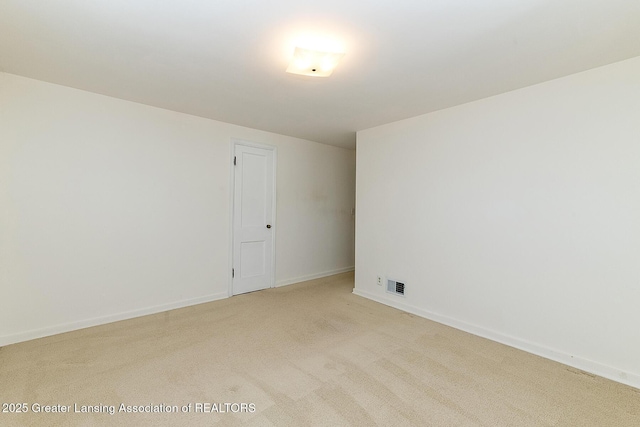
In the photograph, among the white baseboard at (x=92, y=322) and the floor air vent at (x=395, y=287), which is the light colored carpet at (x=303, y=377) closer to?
the white baseboard at (x=92, y=322)

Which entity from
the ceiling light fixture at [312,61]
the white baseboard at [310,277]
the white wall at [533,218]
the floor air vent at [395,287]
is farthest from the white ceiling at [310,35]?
the white baseboard at [310,277]

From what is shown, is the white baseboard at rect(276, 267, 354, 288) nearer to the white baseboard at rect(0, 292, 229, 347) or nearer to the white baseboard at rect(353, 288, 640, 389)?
the white baseboard at rect(0, 292, 229, 347)

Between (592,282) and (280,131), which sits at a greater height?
(280,131)

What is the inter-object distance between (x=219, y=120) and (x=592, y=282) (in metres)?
4.04

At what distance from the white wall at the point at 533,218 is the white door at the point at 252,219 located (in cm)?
178

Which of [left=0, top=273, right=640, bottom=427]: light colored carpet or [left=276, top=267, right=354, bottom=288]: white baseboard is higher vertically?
[left=276, top=267, right=354, bottom=288]: white baseboard

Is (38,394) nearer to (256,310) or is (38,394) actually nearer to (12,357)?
(12,357)

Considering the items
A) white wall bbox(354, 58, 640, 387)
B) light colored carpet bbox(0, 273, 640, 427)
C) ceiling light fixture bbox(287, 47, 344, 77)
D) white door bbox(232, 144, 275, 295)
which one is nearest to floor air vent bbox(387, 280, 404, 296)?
white wall bbox(354, 58, 640, 387)

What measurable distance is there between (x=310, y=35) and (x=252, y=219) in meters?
2.70

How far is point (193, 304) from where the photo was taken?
3545 mm

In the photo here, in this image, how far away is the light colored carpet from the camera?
1.70 metres

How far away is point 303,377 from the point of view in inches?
81.3

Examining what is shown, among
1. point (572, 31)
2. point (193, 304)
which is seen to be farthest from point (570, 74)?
point (193, 304)

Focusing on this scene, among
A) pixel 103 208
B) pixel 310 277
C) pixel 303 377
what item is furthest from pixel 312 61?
pixel 310 277
